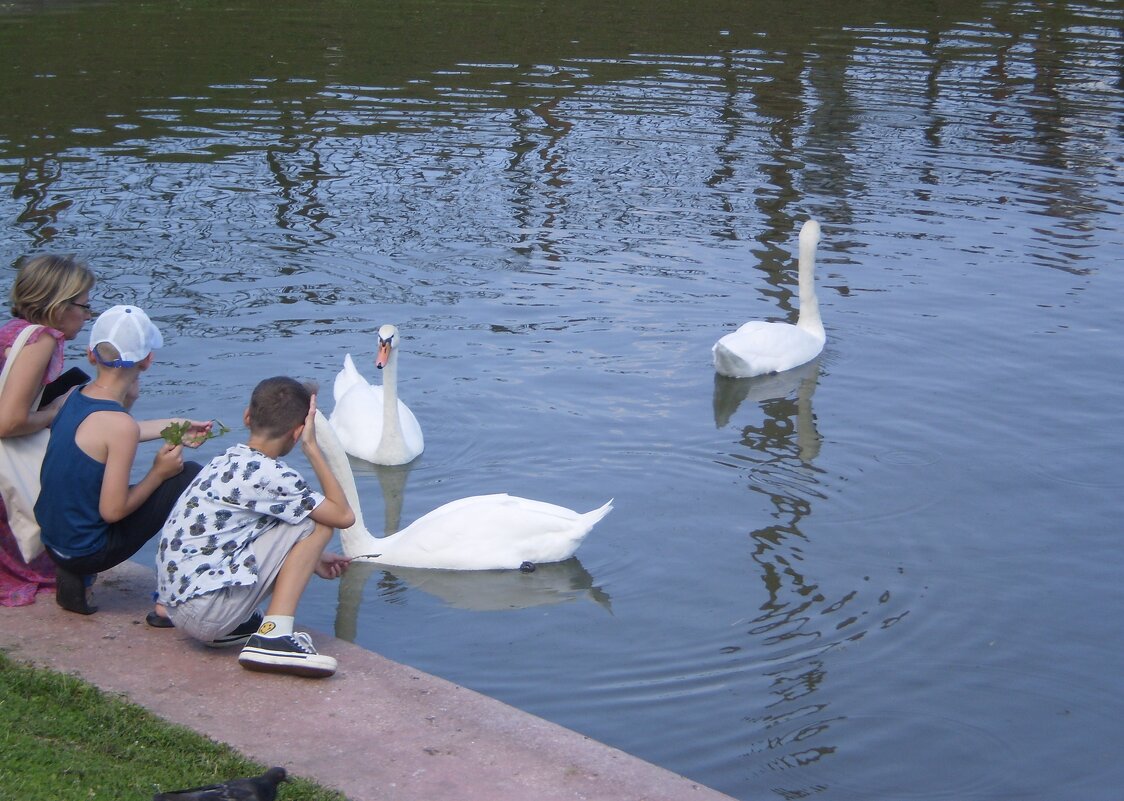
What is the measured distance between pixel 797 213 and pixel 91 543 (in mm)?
9304

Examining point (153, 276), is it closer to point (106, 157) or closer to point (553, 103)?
point (106, 157)

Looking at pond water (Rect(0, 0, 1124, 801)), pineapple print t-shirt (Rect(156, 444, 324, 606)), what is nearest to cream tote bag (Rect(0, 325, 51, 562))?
pineapple print t-shirt (Rect(156, 444, 324, 606))

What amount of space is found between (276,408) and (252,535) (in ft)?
1.46

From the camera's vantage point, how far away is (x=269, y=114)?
16.5m

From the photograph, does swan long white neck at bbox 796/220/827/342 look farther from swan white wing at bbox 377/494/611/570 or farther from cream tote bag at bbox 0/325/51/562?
cream tote bag at bbox 0/325/51/562

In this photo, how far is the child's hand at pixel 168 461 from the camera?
4.57 m

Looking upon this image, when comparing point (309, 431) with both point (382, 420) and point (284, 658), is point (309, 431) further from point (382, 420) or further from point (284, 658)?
point (382, 420)

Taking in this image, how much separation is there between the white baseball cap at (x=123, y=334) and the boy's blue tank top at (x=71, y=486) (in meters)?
0.16

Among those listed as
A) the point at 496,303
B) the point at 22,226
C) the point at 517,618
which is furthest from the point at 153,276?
the point at 517,618

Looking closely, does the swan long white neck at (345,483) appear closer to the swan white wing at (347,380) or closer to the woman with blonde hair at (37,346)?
the woman with blonde hair at (37,346)

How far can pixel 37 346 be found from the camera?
4.68 metres

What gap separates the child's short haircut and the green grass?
973 millimetres

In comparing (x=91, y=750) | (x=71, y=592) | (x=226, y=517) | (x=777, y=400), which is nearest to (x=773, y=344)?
(x=777, y=400)

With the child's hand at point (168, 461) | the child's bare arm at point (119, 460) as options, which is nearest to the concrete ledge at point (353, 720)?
the child's bare arm at point (119, 460)
